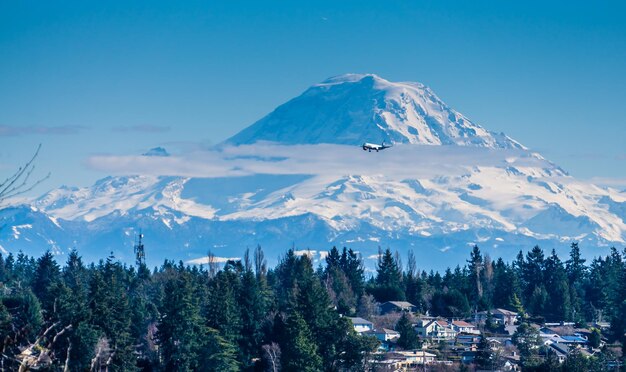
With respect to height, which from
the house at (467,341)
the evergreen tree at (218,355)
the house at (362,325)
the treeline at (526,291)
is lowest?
the evergreen tree at (218,355)

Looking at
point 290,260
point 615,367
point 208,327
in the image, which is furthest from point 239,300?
point 290,260

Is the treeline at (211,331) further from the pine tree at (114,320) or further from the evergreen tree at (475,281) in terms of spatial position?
the evergreen tree at (475,281)

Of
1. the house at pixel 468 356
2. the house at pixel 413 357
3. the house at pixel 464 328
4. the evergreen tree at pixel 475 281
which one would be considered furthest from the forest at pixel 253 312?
the house at pixel 464 328

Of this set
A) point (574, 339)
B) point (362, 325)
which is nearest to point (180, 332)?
point (362, 325)

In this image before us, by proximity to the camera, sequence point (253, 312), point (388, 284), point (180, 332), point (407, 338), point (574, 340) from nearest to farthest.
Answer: point (180, 332), point (253, 312), point (407, 338), point (574, 340), point (388, 284)

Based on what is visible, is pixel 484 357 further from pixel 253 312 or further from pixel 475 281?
pixel 475 281

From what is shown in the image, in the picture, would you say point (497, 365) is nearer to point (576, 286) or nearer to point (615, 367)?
point (615, 367)
